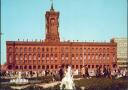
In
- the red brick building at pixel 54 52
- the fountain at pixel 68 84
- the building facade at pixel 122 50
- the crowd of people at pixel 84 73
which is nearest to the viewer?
the fountain at pixel 68 84

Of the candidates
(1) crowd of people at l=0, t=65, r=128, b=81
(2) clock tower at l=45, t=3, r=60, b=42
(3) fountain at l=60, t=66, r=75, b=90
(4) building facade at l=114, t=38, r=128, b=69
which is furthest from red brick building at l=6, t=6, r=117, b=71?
(3) fountain at l=60, t=66, r=75, b=90

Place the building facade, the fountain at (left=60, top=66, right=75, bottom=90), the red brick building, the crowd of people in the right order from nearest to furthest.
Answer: the fountain at (left=60, top=66, right=75, bottom=90), the crowd of people, the red brick building, the building facade

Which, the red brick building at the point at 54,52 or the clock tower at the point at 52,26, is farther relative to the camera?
the clock tower at the point at 52,26

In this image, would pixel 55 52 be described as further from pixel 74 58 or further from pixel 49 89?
pixel 49 89

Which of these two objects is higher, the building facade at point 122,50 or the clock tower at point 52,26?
the clock tower at point 52,26

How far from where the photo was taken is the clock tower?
346 ft

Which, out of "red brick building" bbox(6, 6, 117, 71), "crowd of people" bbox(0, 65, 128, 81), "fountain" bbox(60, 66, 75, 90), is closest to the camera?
"fountain" bbox(60, 66, 75, 90)

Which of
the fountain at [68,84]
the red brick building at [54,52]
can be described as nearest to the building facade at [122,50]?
the red brick building at [54,52]

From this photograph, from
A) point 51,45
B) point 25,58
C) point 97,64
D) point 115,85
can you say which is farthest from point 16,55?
point 115,85

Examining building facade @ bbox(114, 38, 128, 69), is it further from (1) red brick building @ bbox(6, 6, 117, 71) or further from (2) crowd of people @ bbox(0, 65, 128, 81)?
(2) crowd of people @ bbox(0, 65, 128, 81)

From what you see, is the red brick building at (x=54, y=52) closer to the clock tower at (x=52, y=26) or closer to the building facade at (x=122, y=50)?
the clock tower at (x=52, y=26)

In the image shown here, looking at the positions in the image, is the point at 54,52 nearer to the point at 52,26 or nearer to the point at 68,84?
the point at 52,26

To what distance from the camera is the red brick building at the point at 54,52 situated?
102625 millimetres

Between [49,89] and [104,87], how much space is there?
147 inches
